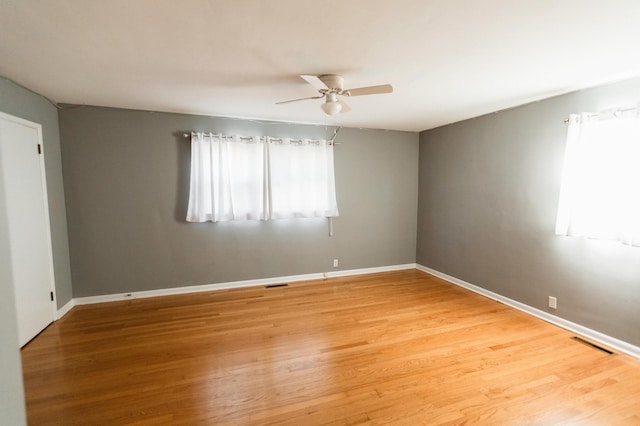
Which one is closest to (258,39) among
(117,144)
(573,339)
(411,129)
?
(117,144)

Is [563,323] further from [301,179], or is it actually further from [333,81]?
[301,179]

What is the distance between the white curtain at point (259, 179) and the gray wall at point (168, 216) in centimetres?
17

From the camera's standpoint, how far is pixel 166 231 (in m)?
3.62

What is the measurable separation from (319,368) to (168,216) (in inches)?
107

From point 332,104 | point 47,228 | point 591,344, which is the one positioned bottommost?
point 591,344

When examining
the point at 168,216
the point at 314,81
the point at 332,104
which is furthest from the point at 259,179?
the point at 314,81

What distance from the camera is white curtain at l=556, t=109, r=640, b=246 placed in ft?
7.47

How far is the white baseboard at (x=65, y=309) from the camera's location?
9.91 feet

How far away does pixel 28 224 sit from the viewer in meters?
2.62

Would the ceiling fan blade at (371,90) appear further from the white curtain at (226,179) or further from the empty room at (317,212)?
the white curtain at (226,179)

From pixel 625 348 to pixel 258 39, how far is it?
385 centimetres

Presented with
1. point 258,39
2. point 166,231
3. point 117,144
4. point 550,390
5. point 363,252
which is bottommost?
point 550,390

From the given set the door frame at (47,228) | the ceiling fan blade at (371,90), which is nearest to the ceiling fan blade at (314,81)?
the ceiling fan blade at (371,90)

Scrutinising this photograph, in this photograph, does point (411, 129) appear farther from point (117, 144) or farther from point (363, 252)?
point (117, 144)
